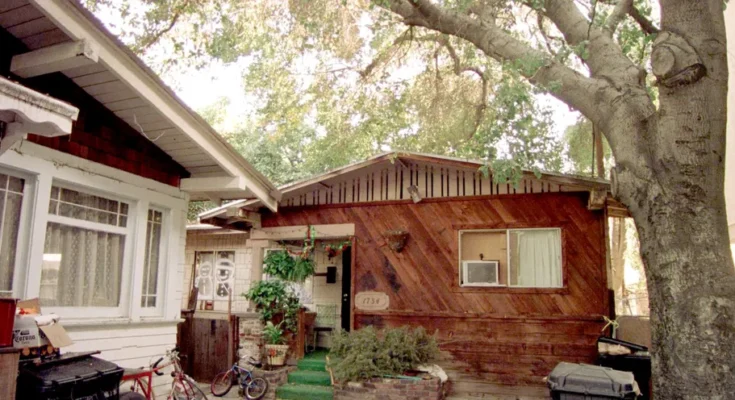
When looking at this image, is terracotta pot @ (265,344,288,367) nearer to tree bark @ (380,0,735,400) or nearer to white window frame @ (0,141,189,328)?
white window frame @ (0,141,189,328)

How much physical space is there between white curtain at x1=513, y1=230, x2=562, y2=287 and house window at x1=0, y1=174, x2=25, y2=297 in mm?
7234

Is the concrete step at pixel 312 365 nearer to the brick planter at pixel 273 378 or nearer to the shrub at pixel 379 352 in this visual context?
the brick planter at pixel 273 378

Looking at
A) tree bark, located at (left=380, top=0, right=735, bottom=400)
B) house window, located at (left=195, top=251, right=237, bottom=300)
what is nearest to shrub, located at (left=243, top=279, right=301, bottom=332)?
house window, located at (left=195, top=251, right=237, bottom=300)

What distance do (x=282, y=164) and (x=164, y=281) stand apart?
14.4 meters

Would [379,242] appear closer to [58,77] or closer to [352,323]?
[352,323]

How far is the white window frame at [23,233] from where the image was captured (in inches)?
204

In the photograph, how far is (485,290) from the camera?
9469 millimetres

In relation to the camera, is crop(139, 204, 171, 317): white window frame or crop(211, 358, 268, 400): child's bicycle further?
crop(211, 358, 268, 400): child's bicycle

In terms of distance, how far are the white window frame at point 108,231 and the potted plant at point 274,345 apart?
153 inches

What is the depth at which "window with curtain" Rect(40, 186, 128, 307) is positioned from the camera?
5.60 metres

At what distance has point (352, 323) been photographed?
1028 centimetres

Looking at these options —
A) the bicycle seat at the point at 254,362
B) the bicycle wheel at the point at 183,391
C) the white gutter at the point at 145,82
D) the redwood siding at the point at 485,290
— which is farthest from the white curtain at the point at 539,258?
the bicycle wheel at the point at 183,391

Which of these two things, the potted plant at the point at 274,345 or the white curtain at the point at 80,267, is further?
the potted plant at the point at 274,345

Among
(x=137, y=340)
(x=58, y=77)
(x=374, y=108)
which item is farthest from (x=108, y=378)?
(x=374, y=108)
